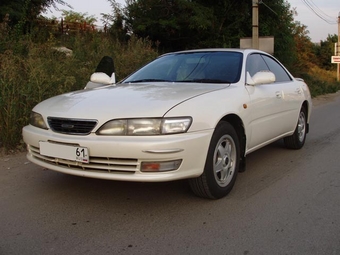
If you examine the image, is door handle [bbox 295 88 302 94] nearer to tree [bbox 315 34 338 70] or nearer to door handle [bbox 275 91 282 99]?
door handle [bbox 275 91 282 99]

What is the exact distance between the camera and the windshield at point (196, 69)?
14.3 ft

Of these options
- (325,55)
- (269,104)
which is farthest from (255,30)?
(325,55)

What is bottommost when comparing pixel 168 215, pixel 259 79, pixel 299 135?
pixel 168 215

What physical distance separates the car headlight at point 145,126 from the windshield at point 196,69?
4.13ft

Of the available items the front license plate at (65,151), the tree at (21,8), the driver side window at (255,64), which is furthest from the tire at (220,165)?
the tree at (21,8)

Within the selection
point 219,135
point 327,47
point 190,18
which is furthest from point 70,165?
point 327,47

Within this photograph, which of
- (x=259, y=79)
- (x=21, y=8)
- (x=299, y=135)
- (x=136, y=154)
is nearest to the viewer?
(x=136, y=154)

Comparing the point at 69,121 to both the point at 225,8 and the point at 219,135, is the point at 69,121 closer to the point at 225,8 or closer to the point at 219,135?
the point at 219,135

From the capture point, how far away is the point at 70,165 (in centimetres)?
338

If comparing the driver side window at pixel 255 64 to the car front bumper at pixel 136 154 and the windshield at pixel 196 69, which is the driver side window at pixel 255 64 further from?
the car front bumper at pixel 136 154

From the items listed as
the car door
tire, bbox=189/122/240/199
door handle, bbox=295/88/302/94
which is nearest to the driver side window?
the car door

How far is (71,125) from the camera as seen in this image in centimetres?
336

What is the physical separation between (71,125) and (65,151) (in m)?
0.24

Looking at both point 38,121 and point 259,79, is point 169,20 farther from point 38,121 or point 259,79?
point 38,121
